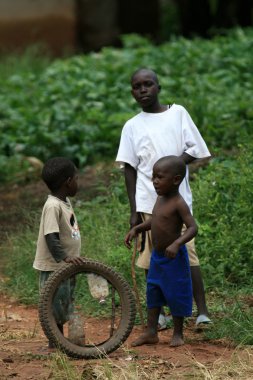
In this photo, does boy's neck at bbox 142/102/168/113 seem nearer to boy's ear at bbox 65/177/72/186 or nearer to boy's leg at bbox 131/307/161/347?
boy's ear at bbox 65/177/72/186

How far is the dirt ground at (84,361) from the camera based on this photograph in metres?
5.04

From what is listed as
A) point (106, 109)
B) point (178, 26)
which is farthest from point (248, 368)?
point (178, 26)

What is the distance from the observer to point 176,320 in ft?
18.6

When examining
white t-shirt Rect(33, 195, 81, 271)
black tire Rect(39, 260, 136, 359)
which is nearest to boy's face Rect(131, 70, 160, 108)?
white t-shirt Rect(33, 195, 81, 271)

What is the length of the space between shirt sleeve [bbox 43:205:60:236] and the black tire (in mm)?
214

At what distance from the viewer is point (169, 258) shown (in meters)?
5.58

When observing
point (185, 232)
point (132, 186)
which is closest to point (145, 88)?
point (132, 186)

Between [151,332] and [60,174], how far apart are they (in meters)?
1.05

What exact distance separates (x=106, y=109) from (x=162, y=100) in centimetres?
104

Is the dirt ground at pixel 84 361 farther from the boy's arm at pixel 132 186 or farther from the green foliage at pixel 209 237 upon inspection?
the boy's arm at pixel 132 186

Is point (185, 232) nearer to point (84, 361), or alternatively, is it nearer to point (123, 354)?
point (123, 354)

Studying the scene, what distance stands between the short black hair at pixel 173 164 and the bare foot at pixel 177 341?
3.02 feet

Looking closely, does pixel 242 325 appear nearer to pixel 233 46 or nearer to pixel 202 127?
pixel 202 127

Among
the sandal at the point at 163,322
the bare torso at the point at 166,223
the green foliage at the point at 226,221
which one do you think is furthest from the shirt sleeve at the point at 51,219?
the green foliage at the point at 226,221
